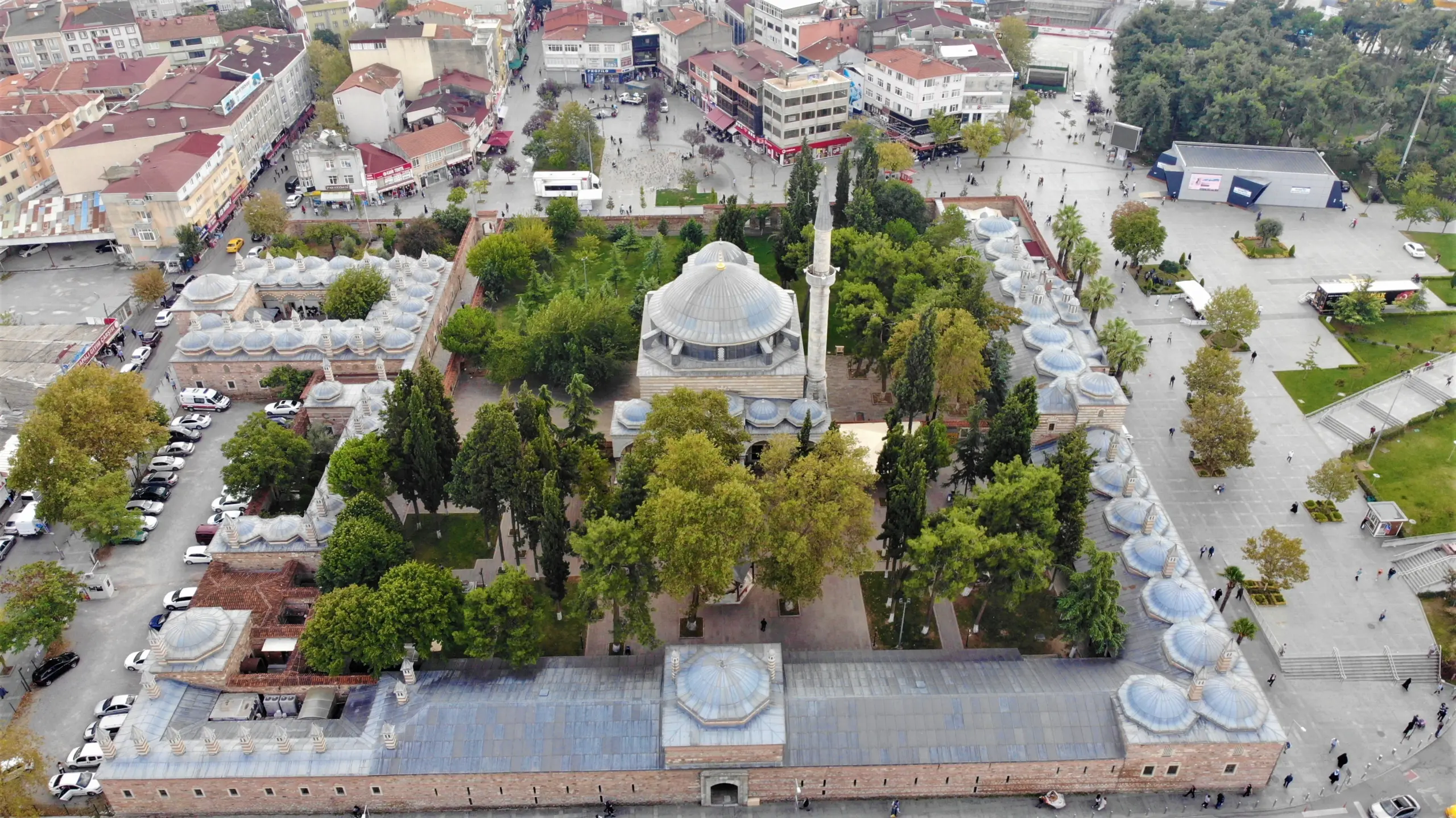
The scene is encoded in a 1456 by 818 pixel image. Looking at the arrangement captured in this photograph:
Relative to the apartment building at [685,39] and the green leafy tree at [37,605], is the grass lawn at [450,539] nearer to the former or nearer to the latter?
the green leafy tree at [37,605]

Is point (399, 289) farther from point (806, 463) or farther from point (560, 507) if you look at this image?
point (806, 463)

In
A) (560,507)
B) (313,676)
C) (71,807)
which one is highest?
(560,507)

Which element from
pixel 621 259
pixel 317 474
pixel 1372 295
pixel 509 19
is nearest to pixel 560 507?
pixel 317 474

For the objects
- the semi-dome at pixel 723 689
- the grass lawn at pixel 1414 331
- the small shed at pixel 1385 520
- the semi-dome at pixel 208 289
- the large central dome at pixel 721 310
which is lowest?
the small shed at pixel 1385 520

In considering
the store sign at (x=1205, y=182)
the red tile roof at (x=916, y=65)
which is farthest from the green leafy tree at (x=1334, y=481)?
the red tile roof at (x=916, y=65)

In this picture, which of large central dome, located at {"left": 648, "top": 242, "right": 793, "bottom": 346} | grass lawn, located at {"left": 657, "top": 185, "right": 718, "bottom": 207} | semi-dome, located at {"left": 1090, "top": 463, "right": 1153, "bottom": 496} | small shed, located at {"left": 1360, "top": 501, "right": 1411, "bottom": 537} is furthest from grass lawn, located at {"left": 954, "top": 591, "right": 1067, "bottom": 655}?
grass lawn, located at {"left": 657, "top": 185, "right": 718, "bottom": 207}

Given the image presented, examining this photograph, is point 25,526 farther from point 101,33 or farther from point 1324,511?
point 101,33

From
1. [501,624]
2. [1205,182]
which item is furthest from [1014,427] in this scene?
[1205,182]
